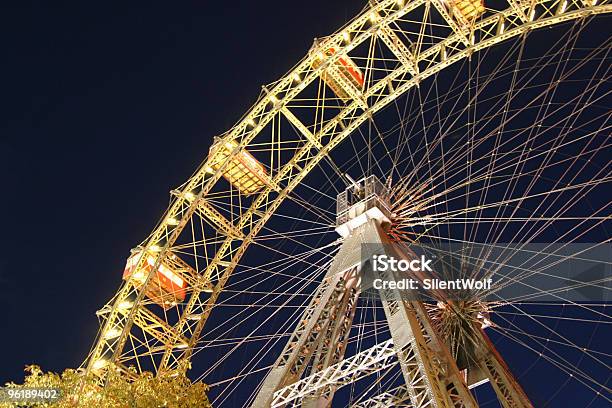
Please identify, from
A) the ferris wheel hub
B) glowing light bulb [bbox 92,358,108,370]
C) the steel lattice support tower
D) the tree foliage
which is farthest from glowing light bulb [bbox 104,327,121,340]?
the ferris wheel hub

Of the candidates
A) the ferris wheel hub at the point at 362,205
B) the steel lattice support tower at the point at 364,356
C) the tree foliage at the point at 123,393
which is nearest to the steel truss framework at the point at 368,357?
the steel lattice support tower at the point at 364,356

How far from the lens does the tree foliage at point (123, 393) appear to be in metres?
12.0

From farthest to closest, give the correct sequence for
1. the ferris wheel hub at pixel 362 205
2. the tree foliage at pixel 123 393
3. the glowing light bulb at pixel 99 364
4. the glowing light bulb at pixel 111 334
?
the glowing light bulb at pixel 111 334 < the glowing light bulb at pixel 99 364 < the ferris wheel hub at pixel 362 205 < the tree foliage at pixel 123 393

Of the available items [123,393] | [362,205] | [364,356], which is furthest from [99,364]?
[364,356]

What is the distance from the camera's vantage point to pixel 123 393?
39.6 feet

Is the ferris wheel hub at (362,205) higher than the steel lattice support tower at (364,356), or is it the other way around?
the ferris wheel hub at (362,205)

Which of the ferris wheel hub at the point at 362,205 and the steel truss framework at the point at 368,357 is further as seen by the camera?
the ferris wheel hub at the point at 362,205

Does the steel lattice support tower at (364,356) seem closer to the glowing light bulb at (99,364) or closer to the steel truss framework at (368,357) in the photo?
the steel truss framework at (368,357)

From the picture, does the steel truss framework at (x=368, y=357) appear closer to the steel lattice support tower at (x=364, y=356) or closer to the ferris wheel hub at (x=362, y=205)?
the steel lattice support tower at (x=364, y=356)

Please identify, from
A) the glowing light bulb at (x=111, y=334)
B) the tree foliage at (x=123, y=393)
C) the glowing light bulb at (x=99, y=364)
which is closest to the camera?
the tree foliage at (x=123, y=393)

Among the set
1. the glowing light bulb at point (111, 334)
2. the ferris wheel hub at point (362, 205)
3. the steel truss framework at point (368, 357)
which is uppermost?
the glowing light bulb at point (111, 334)

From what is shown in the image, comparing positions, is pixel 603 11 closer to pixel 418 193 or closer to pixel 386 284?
pixel 418 193

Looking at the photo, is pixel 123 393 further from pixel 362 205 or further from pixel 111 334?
pixel 111 334

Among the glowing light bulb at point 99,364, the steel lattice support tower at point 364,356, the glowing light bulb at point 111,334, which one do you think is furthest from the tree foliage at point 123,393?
the glowing light bulb at point 111,334
